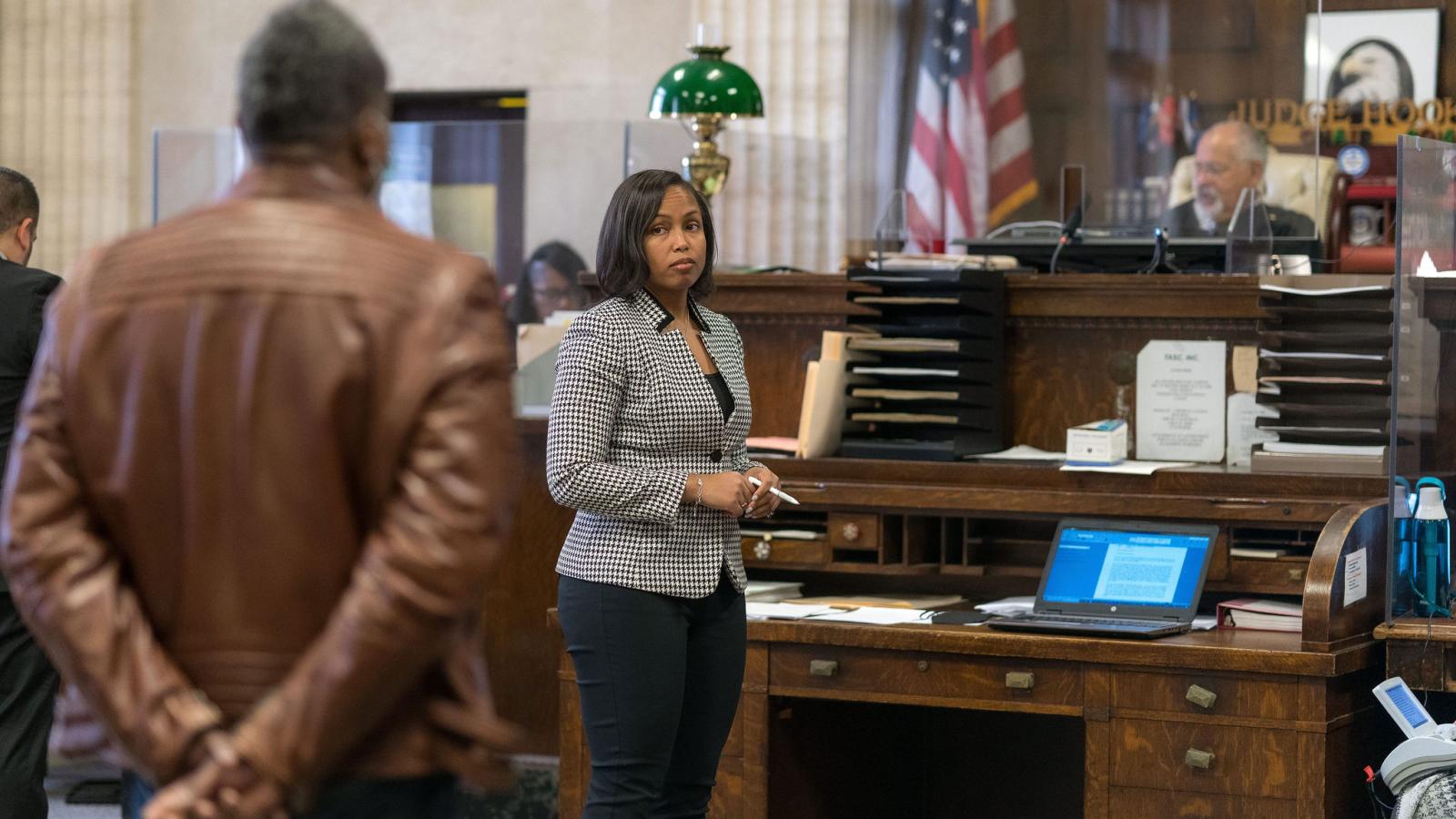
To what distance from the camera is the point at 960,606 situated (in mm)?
3816

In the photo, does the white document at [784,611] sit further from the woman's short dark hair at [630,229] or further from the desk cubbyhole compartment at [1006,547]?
the woman's short dark hair at [630,229]

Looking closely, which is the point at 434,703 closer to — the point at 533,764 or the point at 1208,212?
the point at 533,764

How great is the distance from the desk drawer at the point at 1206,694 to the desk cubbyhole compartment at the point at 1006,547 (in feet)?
1.69

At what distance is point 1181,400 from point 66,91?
5919 millimetres

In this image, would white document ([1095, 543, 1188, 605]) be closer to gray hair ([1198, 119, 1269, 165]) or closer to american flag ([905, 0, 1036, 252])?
Result: gray hair ([1198, 119, 1269, 165])

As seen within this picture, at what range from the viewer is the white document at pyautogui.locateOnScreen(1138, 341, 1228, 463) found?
3.82 m

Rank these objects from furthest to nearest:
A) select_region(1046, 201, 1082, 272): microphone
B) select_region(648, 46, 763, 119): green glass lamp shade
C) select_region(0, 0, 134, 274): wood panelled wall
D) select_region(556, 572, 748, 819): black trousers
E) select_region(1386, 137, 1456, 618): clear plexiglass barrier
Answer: select_region(0, 0, 134, 274): wood panelled wall, select_region(648, 46, 763, 119): green glass lamp shade, select_region(1046, 201, 1082, 272): microphone, select_region(1386, 137, 1456, 618): clear plexiglass barrier, select_region(556, 572, 748, 819): black trousers

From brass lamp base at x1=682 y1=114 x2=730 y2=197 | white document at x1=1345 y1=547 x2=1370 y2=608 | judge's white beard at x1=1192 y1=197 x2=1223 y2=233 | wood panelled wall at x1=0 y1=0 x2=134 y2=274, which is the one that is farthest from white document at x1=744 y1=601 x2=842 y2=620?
wood panelled wall at x1=0 y1=0 x2=134 y2=274

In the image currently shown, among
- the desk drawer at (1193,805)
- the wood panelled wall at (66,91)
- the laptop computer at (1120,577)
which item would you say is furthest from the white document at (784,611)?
the wood panelled wall at (66,91)

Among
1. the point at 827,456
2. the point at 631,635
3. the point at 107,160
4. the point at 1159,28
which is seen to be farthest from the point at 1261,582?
the point at 107,160

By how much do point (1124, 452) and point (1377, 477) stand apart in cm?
49

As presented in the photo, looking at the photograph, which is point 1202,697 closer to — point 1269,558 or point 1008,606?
point 1269,558

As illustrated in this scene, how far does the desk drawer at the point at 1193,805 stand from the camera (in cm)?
325

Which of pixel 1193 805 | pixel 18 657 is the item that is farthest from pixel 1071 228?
pixel 18 657
